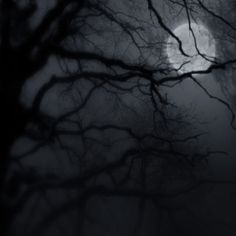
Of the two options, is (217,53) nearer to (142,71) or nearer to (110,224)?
(142,71)

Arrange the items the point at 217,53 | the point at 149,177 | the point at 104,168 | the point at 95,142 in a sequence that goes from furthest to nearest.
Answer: the point at 149,177
the point at 95,142
the point at 104,168
the point at 217,53

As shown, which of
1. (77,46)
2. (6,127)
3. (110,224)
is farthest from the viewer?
(110,224)

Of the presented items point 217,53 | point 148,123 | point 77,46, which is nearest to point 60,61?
point 77,46

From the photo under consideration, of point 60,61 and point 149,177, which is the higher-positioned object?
point 60,61

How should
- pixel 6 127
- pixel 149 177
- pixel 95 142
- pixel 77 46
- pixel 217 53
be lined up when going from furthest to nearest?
pixel 149 177, pixel 95 142, pixel 217 53, pixel 77 46, pixel 6 127

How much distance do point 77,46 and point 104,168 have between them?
2.81 meters

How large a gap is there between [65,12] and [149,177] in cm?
591

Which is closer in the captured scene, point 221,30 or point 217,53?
point 221,30

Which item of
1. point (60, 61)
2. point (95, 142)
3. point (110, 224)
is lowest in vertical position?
point (110, 224)

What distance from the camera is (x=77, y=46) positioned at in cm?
724

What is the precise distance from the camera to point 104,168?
866 centimetres

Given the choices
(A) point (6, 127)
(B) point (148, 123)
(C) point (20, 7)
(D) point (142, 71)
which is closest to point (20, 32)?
(C) point (20, 7)

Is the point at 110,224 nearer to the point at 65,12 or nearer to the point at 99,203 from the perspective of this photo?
the point at 99,203

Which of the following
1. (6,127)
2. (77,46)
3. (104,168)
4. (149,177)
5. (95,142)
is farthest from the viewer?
(149,177)
